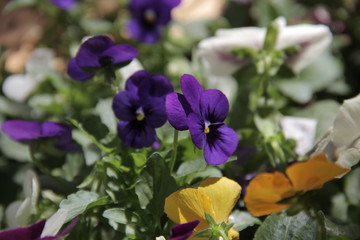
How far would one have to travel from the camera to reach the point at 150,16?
134cm

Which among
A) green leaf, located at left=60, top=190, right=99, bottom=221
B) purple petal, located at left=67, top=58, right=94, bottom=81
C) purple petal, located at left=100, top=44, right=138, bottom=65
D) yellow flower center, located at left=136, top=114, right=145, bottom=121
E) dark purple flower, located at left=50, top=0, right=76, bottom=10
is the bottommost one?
green leaf, located at left=60, top=190, right=99, bottom=221

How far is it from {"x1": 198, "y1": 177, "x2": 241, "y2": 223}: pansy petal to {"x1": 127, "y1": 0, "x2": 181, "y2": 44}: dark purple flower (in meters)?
0.67

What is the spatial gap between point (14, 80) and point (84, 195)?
530 mm

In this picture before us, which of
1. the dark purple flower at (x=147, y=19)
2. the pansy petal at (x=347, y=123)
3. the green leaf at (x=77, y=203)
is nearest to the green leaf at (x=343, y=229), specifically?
the pansy petal at (x=347, y=123)

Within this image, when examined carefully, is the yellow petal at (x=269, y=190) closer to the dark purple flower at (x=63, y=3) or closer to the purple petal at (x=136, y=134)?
the purple petal at (x=136, y=134)

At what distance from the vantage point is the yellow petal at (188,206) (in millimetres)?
717

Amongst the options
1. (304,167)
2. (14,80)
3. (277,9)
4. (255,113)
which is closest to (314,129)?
(255,113)

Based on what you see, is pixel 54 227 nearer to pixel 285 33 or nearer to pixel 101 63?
pixel 101 63

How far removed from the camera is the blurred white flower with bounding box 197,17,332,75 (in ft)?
3.34

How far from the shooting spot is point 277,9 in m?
1.33

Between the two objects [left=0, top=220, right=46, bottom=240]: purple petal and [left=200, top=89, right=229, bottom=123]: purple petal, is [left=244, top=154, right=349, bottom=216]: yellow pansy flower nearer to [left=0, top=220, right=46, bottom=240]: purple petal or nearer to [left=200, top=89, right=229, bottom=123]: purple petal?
[left=200, top=89, right=229, bottom=123]: purple petal

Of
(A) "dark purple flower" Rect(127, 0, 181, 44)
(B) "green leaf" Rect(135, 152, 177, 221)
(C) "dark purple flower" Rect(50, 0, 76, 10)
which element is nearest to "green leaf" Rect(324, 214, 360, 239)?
(B) "green leaf" Rect(135, 152, 177, 221)

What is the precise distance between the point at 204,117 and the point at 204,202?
115mm

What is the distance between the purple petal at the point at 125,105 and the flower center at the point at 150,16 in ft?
1.84
